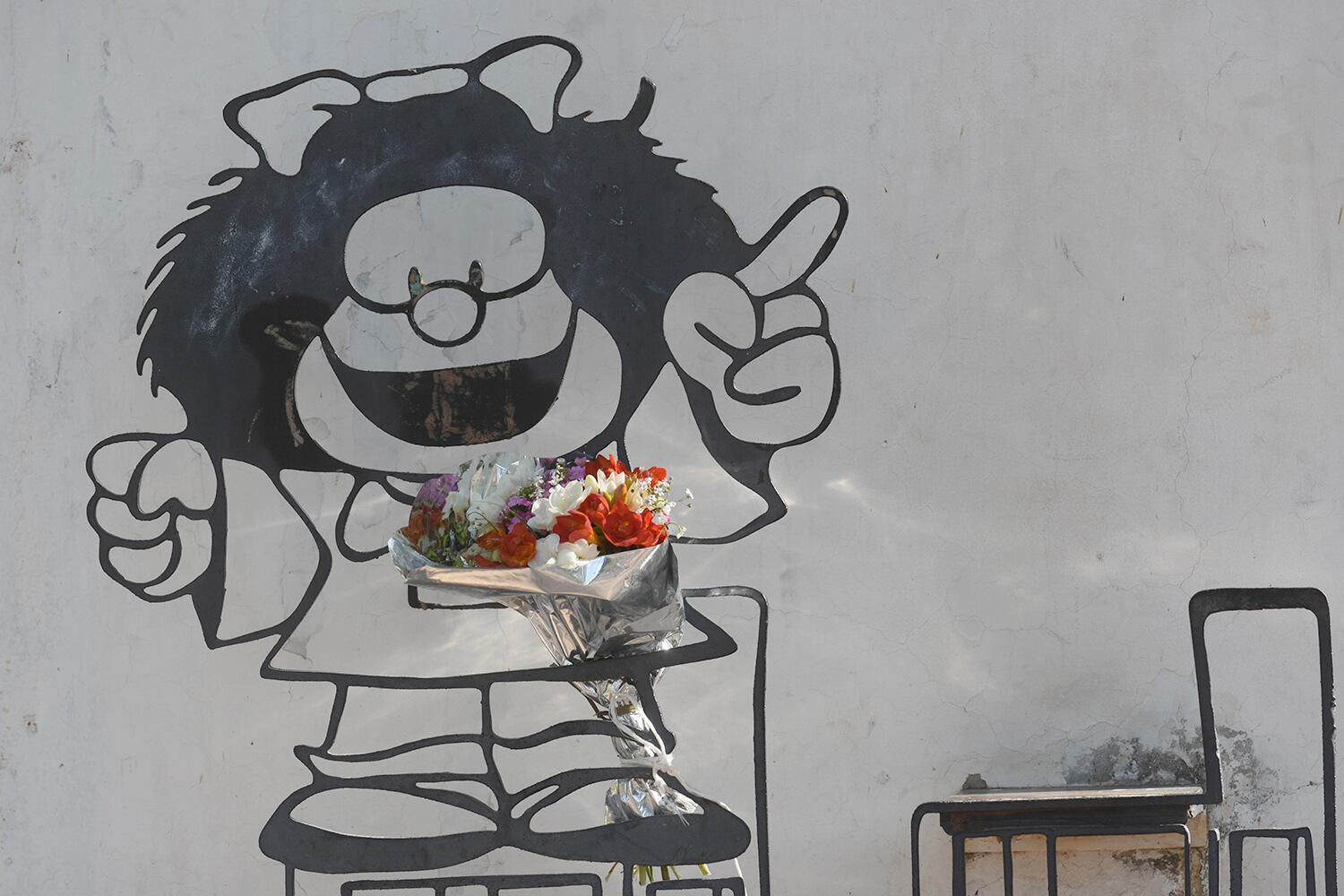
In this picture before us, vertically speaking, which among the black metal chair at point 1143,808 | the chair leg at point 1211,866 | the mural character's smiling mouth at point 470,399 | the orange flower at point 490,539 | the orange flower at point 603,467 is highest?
the mural character's smiling mouth at point 470,399

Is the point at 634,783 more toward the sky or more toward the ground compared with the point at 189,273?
more toward the ground

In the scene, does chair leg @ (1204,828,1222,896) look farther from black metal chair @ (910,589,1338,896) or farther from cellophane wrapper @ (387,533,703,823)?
cellophane wrapper @ (387,533,703,823)

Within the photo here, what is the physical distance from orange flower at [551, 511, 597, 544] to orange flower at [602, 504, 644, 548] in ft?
0.07

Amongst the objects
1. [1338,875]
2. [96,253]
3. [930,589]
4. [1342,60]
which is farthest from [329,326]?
[1338,875]

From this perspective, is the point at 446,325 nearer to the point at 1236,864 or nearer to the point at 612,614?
the point at 612,614

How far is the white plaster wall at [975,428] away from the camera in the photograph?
2.03 meters

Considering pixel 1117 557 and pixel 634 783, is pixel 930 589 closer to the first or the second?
pixel 1117 557

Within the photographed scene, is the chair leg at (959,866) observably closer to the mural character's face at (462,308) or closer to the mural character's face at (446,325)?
the mural character's face at (462,308)

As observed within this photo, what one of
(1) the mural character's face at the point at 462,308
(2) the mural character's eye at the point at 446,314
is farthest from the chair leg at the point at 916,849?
(2) the mural character's eye at the point at 446,314

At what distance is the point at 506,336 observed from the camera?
82.1 inches

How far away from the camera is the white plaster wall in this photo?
6.66ft

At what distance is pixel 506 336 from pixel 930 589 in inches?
31.9

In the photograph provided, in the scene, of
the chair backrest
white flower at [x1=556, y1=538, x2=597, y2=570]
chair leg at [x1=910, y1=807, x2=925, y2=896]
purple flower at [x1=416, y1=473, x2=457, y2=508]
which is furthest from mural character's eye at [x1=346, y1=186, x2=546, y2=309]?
the chair backrest

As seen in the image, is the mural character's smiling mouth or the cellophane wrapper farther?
the mural character's smiling mouth
